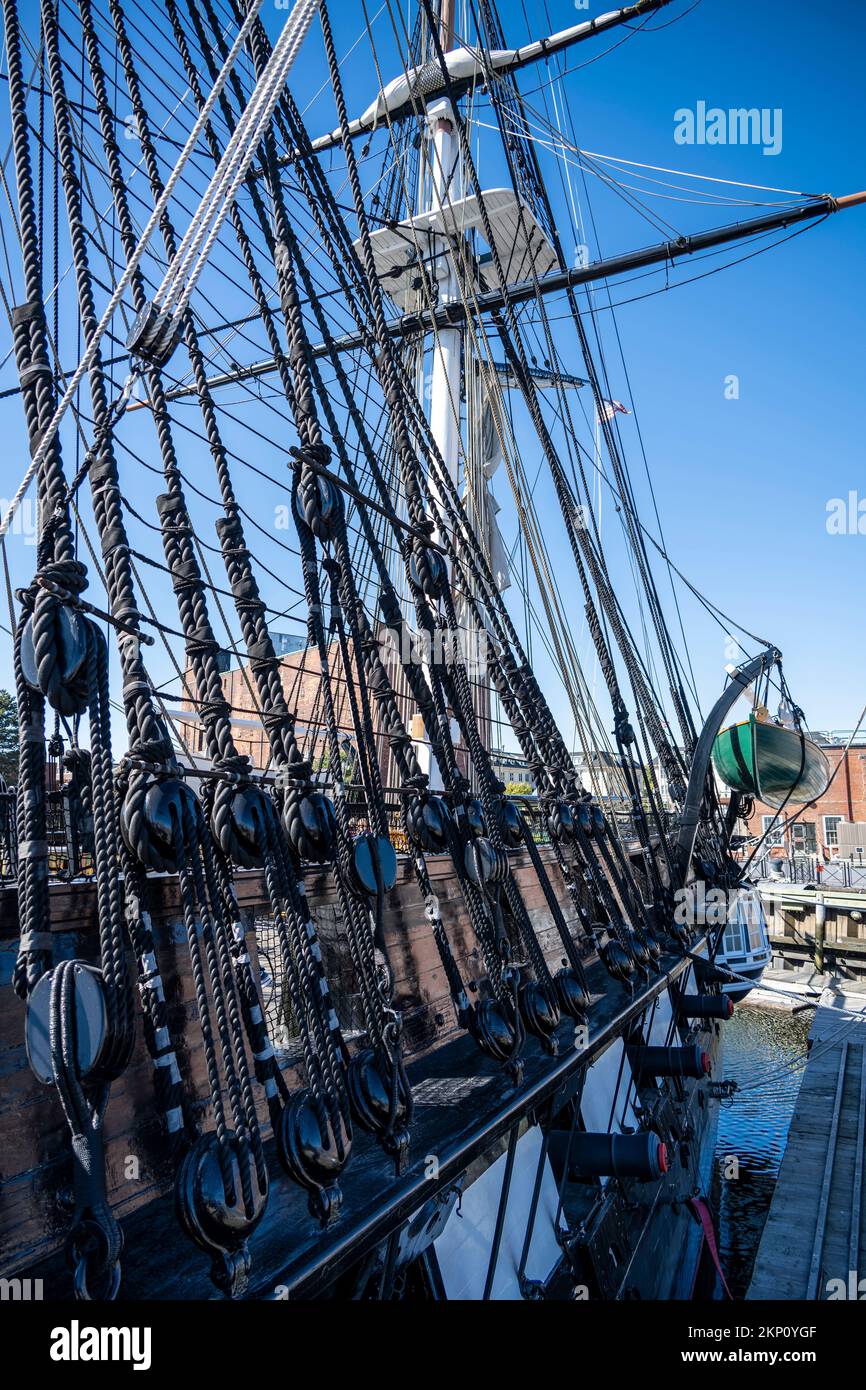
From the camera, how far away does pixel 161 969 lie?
228cm

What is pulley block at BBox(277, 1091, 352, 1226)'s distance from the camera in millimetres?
1928

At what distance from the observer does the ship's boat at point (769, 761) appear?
9.12 metres

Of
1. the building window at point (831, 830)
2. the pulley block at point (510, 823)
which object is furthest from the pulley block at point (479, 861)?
the building window at point (831, 830)

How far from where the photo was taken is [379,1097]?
2.26 m

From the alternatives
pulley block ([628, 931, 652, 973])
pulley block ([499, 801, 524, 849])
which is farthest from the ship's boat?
pulley block ([499, 801, 524, 849])

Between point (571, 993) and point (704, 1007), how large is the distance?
4.83m

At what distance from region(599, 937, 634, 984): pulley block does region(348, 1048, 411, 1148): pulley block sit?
2.75m

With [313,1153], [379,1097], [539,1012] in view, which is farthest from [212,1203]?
[539,1012]

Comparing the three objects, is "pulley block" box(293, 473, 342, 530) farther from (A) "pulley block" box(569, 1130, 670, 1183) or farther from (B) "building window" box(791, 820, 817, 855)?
(B) "building window" box(791, 820, 817, 855)

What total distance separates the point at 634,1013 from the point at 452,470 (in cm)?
756

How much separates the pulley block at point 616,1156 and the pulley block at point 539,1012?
2.63ft
